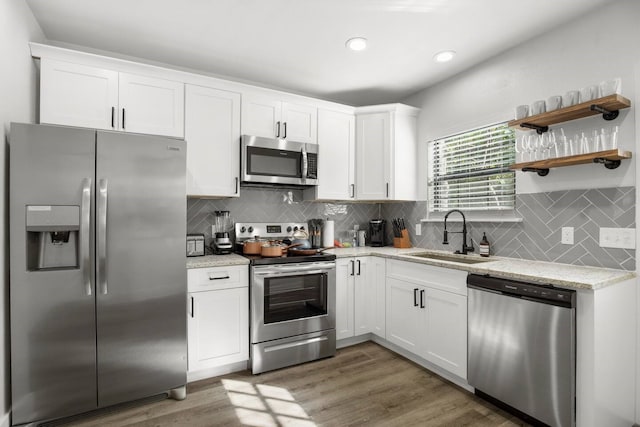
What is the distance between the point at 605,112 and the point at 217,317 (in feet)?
9.79

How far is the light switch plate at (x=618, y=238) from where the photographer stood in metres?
1.99

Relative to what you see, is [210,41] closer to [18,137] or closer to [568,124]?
[18,137]

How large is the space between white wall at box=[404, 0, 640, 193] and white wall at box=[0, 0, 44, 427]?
10.0 feet

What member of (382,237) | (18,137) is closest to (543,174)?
(382,237)

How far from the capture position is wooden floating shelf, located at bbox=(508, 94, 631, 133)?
1.94m

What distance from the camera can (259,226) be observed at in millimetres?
3346

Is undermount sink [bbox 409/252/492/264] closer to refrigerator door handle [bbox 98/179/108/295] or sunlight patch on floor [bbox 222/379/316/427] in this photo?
sunlight patch on floor [bbox 222/379/316/427]

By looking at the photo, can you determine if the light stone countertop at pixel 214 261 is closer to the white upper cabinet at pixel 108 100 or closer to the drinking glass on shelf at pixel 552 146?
the white upper cabinet at pixel 108 100

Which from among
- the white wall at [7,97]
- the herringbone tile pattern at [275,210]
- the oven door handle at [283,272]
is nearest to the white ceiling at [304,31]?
the white wall at [7,97]

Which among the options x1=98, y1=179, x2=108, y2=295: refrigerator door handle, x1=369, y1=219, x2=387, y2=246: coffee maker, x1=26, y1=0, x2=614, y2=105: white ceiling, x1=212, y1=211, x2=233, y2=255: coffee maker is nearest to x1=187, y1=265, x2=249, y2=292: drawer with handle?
x1=212, y1=211, x2=233, y2=255: coffee maker

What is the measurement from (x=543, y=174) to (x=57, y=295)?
3326 mm

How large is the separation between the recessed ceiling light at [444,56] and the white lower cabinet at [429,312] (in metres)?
1.78

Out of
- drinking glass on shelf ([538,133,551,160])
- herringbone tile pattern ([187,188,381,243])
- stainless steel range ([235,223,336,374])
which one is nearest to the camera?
drinking glass on shelf ([538,133,551,160])

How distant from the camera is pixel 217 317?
2.55 metres
